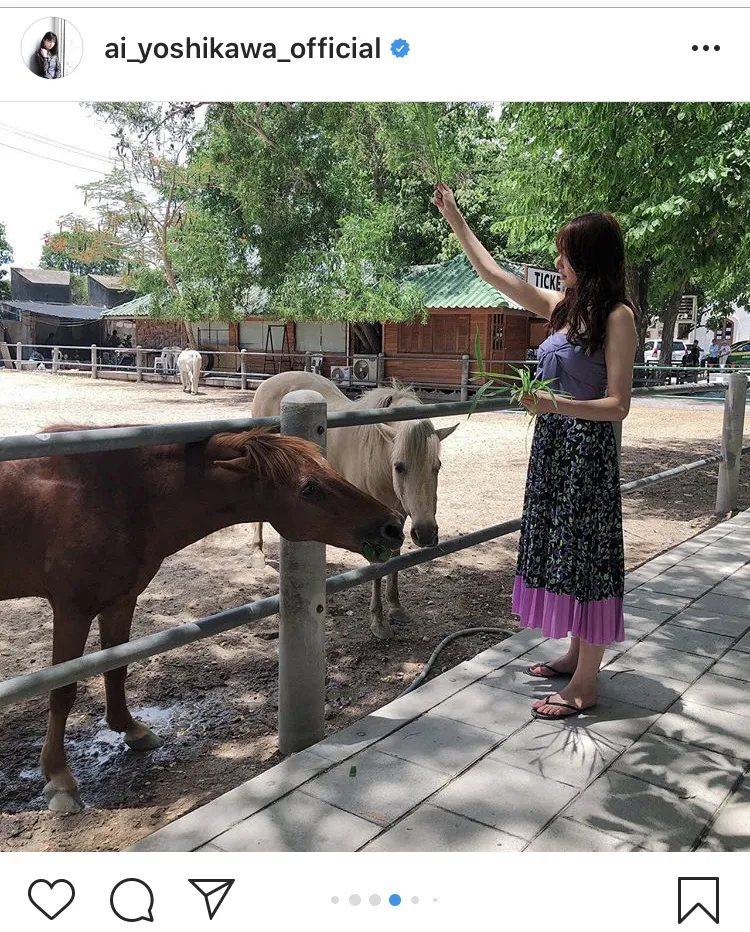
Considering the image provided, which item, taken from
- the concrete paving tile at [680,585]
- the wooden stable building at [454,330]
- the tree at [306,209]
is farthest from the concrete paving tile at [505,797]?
the wooden stable building at [454,330]

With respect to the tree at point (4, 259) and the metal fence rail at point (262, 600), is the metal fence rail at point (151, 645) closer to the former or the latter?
the metal fence rail at point (262, 600)

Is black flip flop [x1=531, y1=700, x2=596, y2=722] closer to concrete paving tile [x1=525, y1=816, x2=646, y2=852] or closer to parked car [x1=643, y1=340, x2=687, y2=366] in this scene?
concrete paving tile [x1=525, y1=816, x2=646, y2=852]

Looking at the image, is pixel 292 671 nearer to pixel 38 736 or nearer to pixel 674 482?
pixel 38 736

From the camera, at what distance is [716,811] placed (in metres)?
1.85

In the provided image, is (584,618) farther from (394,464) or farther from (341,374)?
(341,374)

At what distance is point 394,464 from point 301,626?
1390mm

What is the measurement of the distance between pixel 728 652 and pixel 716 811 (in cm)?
119

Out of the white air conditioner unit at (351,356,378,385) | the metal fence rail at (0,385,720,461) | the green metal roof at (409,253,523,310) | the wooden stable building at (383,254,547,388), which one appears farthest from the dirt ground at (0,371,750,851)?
the white air conditioner unit at (351,356,378,385)

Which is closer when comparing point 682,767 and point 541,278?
point 682,767

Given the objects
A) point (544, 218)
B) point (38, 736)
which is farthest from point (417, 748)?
point (544, 218)

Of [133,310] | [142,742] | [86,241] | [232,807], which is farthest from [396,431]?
[133,310]

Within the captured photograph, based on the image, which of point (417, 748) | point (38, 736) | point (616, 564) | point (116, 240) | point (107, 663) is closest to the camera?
point (107, 663)

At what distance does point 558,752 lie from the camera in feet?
6.99

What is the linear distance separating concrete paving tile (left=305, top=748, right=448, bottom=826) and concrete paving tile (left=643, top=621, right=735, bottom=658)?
141 cm
